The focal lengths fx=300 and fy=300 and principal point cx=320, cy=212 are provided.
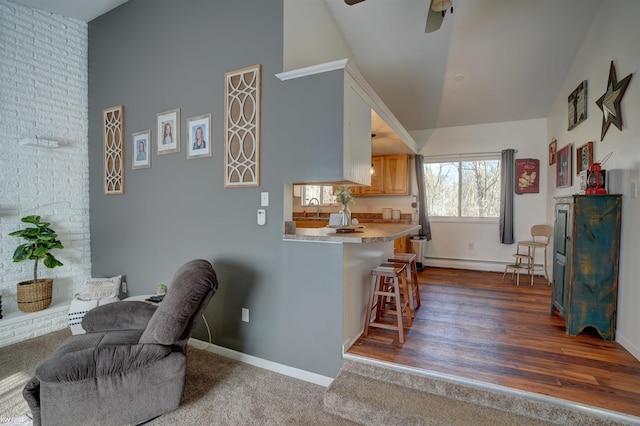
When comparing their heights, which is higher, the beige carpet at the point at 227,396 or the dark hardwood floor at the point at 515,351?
the dark hardwood floor at the point at 515,351

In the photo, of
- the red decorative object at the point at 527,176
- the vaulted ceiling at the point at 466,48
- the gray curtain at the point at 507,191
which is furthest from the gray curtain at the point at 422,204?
the red decorative object at the point at 527,176

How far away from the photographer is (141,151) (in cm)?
345

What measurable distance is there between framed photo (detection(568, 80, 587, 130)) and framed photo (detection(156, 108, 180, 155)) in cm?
446

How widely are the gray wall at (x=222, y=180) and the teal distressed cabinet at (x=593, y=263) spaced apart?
2159 millimetres

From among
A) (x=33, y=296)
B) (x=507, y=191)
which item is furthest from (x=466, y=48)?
(x=33, y=296)

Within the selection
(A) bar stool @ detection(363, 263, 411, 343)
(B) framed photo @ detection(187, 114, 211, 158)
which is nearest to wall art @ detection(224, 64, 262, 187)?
(B) framed photo @ detection(187, 114, 211, 158)

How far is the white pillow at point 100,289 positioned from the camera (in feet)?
10.8

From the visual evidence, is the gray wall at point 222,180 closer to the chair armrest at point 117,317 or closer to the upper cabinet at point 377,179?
the chair armrest at point 117,317

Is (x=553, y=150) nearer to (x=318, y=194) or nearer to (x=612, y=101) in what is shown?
(x=612, y=101)

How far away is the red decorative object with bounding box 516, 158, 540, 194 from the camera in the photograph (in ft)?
16.3

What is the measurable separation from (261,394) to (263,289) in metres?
0.79

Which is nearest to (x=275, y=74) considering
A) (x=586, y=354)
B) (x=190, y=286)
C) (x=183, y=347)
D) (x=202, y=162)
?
(x=202, y=162)

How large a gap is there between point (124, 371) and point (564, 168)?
5215mm

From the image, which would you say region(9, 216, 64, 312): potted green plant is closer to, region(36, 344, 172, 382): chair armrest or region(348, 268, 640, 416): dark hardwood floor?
region(36, 344, 172, 382): chair armrest
